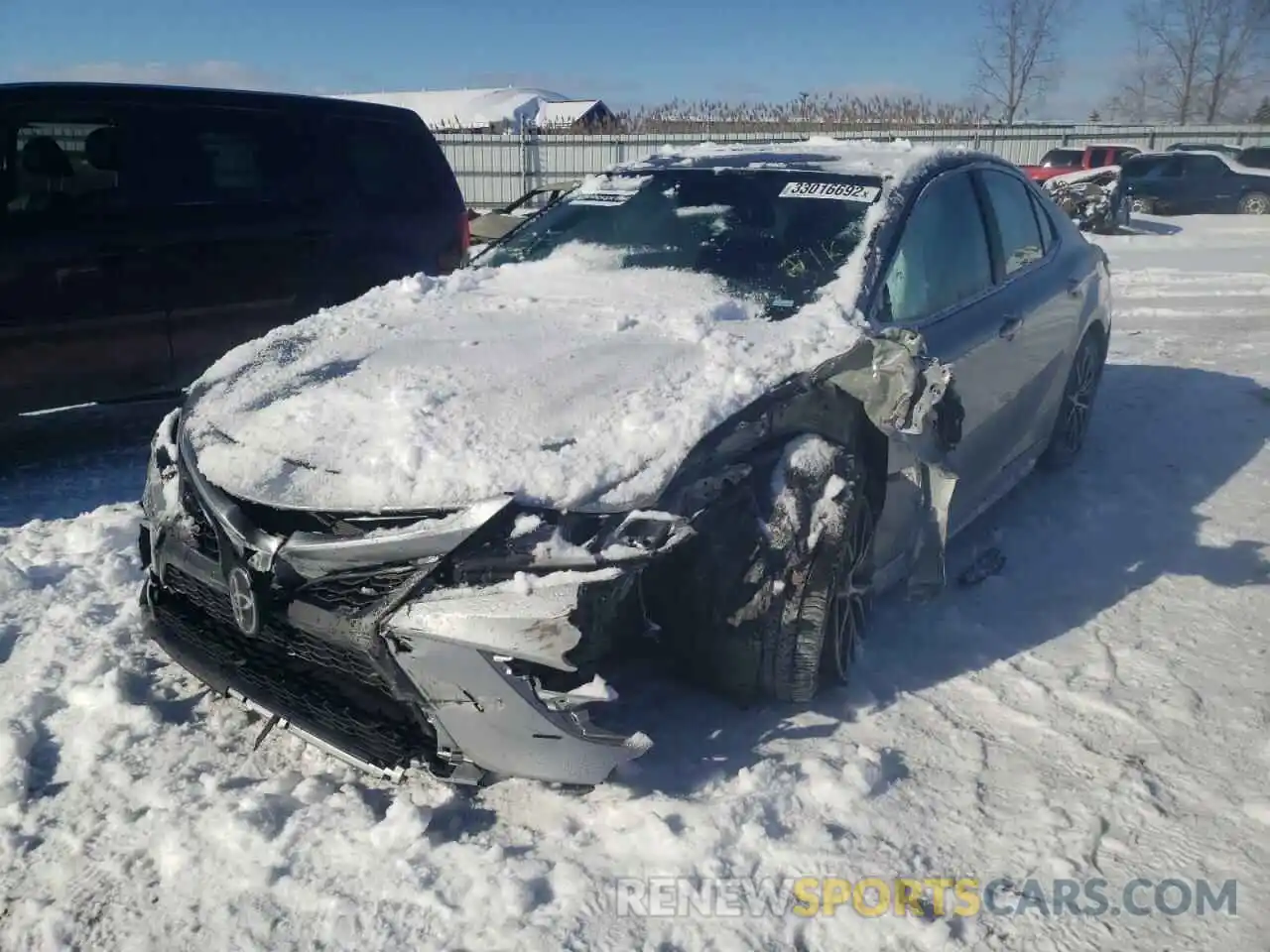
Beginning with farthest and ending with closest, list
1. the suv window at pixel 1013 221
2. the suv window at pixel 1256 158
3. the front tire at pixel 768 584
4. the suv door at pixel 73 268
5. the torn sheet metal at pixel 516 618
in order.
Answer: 1. the suv window at pixel 1256 158
2. the suv door at pixel 73 268
3. the suv window at pixel 1013 221
4. the front tire at pixel 768 584
5. the torn sheet metal at pixel 516 618

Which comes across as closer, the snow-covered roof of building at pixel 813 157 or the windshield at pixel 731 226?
the windshield at pixel 731 226

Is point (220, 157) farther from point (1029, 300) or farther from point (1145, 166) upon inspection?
point (1145, 166)

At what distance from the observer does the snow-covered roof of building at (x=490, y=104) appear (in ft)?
135

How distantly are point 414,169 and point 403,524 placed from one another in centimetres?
470

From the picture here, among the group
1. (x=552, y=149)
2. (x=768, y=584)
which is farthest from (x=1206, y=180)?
(x=768, y=584)

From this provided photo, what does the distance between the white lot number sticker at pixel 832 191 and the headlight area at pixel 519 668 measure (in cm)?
203

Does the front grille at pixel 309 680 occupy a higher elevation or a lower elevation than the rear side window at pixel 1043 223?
lower

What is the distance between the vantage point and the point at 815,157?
4363mm

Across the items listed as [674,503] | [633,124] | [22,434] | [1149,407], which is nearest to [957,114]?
[633,124]

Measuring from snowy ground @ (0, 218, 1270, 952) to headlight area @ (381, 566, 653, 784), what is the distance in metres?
0.27

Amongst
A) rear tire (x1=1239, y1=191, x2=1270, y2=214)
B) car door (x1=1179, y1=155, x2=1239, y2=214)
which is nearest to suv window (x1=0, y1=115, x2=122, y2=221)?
car door (x1=1179, y1=155, x2=1239, y2=214)

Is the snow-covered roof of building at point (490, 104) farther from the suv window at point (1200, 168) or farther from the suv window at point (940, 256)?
the suv window at point (940, 256)

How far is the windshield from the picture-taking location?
149 inches

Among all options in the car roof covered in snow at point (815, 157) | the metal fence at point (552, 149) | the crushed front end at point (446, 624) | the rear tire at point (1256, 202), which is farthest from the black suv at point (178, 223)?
the rear tire at point (1256, 202)
